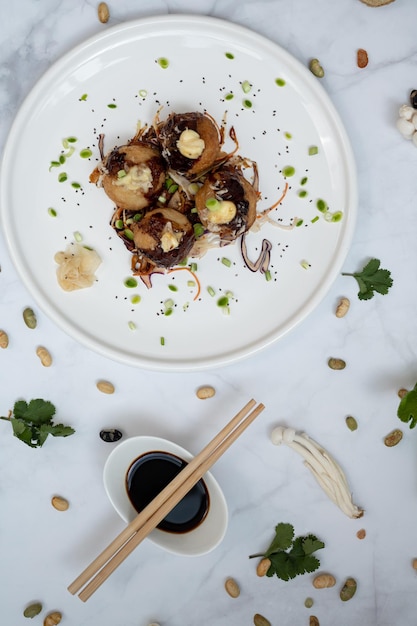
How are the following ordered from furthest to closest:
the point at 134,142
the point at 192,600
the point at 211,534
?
1. the point at 192,600
2. the point at 211,534
3. the point at 134,142

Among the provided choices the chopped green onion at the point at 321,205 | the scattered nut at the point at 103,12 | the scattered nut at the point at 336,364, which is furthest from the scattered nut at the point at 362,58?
the scattered nut at the point at 336,364

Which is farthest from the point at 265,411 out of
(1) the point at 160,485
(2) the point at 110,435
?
(2) the point at 110,435

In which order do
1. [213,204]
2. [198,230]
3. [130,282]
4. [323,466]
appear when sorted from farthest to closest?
[323,466] < [130,282] < [198,230] < [213,204]

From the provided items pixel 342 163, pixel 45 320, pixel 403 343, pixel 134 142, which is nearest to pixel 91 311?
pixel 45 320

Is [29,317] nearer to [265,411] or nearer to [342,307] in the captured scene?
[265,411]

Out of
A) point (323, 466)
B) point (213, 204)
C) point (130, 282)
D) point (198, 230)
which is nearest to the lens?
point (213, 204)

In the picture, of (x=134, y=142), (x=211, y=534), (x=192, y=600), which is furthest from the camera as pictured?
(x=192, y=600)

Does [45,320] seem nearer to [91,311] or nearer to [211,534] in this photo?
[91,311]
